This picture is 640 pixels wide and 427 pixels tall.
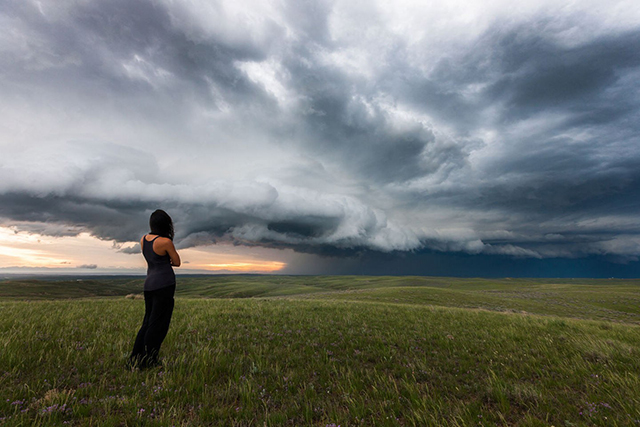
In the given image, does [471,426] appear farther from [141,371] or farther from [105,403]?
[141,371]

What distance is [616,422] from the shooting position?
3717 millimetres

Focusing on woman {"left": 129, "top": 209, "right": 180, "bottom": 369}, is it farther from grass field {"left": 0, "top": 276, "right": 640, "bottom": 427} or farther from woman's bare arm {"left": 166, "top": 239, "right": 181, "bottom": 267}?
grass field {"left": 0, "top": 276, "right": 640, "bottom": 427}

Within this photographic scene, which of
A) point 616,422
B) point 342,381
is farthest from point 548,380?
point 342,381

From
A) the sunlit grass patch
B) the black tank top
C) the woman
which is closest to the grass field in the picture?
the sunlit grass patch

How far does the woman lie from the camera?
6.05 m

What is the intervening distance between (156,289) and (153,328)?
89cm

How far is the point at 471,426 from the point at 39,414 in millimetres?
6116

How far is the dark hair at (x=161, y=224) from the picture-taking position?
21.7 ft

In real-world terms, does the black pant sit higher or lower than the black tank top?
lower

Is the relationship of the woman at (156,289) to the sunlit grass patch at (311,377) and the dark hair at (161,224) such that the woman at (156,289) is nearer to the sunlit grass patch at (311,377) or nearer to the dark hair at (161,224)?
the dark hair at (161,224)

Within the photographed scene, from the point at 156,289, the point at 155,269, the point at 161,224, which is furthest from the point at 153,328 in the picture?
the point at 161,224

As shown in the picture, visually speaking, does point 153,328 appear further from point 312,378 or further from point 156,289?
point 312,378

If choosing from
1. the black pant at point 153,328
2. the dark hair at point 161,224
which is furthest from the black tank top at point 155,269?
the dark hair at point 161,224

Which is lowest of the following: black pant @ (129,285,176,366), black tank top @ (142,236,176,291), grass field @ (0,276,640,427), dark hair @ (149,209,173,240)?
grass field @ (0,276,640,427)
